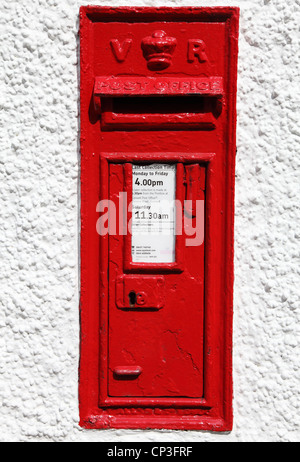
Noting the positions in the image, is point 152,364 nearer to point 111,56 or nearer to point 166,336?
point 166,336

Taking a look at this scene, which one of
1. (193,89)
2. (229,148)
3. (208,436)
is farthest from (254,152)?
(208,436)

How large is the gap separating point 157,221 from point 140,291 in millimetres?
217

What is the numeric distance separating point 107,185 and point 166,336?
49cm

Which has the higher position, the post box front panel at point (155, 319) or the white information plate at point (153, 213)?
the white information plate at point (153, 213)

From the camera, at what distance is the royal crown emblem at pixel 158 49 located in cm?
120

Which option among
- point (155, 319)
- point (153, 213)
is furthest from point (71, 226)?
point (155, 319)

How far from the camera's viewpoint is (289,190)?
1.32 m

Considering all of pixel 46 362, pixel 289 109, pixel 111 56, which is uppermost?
pixel 111 56

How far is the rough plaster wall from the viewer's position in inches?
50.4

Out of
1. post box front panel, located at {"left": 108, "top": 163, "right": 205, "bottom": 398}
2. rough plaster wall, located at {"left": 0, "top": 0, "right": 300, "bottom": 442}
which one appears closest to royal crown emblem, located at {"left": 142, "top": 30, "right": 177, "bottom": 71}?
rough plaster wall, located at {"left": 0, "top": 0, "right": 300, "bottom": 442}
